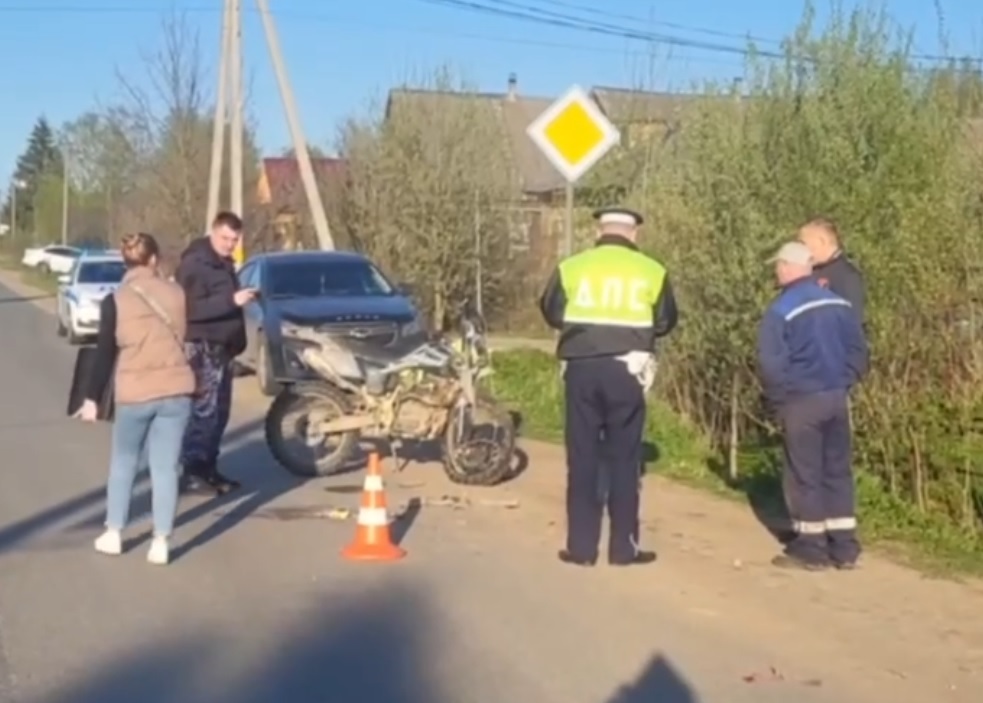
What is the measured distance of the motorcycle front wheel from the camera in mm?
13859

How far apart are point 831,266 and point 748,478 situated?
397 centimetres

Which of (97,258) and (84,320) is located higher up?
(97,258)

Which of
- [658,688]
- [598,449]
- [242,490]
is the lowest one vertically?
[242,490]

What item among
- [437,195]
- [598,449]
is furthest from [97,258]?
[598,449]

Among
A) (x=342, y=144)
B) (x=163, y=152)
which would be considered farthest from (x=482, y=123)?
(x=163, y=152)

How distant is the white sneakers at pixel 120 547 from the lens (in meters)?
10.2

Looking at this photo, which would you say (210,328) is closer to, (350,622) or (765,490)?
(765,490)

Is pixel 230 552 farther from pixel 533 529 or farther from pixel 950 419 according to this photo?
pixel 950 419

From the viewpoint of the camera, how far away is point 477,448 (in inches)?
547

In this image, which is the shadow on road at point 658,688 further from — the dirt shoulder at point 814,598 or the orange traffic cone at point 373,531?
the orange traffic cone at point 373,531

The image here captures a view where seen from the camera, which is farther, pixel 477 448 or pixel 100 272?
pixel 100 272

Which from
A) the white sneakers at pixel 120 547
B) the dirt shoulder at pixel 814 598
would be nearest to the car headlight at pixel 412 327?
the dirt shoulder at pixel 814 598

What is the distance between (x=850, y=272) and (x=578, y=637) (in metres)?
3.32

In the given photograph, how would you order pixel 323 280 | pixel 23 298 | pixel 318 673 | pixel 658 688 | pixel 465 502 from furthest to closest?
pixel 23 298
pixel 323 280
pixel 465 502
pixel 318 673
pixel 658 688
